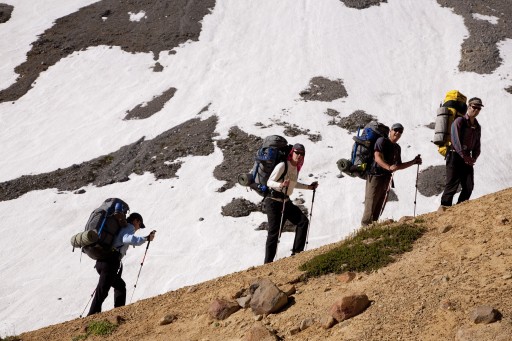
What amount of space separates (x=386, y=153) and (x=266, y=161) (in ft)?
7.97

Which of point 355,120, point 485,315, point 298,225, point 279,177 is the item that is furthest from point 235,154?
point 485,315

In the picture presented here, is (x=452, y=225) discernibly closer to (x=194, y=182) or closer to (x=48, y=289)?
(x=48, y=289)

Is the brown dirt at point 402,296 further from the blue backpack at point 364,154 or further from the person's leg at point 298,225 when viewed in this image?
the blue backpack at point 364,154

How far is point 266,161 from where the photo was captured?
9695 millimetres

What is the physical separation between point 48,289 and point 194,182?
976 cm

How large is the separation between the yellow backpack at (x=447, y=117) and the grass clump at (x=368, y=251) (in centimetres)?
258

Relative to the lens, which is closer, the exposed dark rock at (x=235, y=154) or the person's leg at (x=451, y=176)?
the person's leg at (x=451, y=176)

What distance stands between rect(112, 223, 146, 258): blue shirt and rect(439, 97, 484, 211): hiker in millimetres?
5856

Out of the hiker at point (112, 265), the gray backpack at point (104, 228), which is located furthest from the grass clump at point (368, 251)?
the gray backpack at point (104, 228)

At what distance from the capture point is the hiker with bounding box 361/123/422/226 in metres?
9.61

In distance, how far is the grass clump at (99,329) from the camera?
25.1 feet

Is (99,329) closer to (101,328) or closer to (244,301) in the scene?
(101,328)

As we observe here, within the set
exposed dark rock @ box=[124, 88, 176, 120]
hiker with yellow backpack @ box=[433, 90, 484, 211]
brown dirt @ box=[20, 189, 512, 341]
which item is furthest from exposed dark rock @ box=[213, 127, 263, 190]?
brown dirt @ box=[20, 189, 512, 341]

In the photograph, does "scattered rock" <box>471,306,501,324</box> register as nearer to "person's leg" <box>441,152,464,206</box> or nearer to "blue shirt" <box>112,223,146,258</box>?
"person's leg" <box>441,152,464,206</box>
